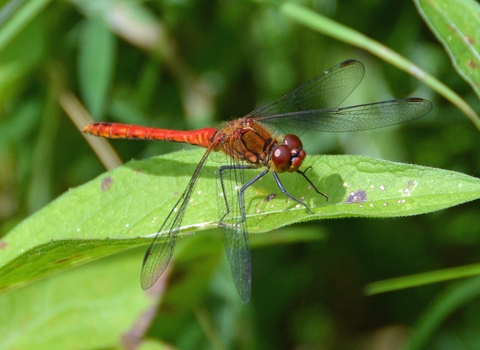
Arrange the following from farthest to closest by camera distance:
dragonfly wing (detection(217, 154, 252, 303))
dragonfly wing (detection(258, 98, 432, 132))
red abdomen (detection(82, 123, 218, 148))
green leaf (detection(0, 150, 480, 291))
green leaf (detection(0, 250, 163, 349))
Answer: red abdomen (detection(82, 123, 218, 148)), dragonfly wing (detection(258, 98, 432, 132)), green leaf (detection(0, 250, 163, 349)), dragonfly wing (detection(217, 154, 252, 303)), green leaf (detection(0, 150, 480, 291))

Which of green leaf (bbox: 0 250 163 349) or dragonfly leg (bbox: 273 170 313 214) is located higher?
green leaf (bbox: 0 250 163 349)

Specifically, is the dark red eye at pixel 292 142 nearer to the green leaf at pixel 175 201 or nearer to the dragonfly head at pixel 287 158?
the dragonfly head at pixel 287 158

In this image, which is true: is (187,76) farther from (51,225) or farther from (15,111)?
(51,225)

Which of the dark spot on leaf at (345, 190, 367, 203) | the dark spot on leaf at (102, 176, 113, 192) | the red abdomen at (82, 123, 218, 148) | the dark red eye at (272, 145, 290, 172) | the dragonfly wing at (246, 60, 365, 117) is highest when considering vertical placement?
the red abdomen at (82, 123, 218, 148)

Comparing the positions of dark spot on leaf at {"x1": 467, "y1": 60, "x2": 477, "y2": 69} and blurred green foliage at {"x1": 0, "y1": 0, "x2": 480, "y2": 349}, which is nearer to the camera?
dark spot on leaf at {"x1": 467, "y1": 60, "x2": 477, "y2": 69}

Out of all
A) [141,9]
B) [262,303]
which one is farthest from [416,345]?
[141,9]

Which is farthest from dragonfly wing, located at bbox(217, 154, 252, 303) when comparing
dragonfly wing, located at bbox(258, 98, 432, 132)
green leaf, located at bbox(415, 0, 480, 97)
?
green leaf, located at bbox(415, 0, 480, 97)

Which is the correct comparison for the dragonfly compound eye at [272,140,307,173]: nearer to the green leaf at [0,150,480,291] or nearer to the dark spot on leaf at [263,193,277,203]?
the green leaf at [0,150,480,291]

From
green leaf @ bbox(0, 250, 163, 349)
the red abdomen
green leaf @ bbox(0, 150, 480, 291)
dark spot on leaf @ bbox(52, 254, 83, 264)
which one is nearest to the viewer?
green leaf @ bbox(0, 150, 480, 291)
